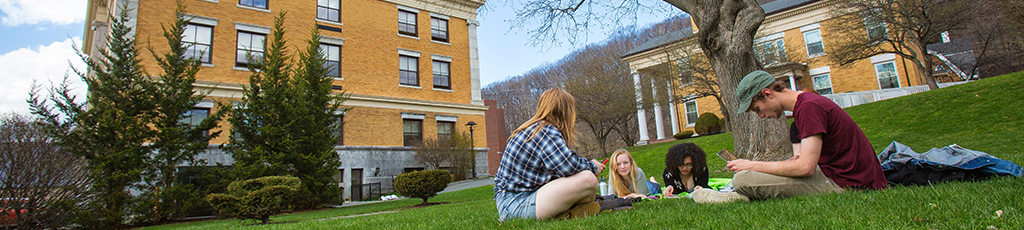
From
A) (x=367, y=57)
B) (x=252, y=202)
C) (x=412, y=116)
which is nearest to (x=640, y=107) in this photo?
(x=412, y=116)

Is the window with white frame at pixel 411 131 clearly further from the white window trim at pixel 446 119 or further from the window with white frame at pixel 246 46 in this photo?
the window with white frame at pixel 246 46

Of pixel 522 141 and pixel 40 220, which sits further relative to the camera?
pixel 40 220

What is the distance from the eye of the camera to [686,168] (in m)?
→ 5.96

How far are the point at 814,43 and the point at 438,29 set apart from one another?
2270cm

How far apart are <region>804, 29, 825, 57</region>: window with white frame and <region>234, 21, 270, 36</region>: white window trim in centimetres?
2998

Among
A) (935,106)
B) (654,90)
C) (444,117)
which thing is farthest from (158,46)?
(935,106)

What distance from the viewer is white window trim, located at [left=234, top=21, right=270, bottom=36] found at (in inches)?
762

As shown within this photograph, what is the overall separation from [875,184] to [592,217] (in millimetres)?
2026

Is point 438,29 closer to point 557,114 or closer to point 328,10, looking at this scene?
point 328,10

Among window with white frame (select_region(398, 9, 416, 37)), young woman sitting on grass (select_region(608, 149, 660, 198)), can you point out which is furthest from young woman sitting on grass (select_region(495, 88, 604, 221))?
window with white frame (select_region(398, 9, 416, 37))

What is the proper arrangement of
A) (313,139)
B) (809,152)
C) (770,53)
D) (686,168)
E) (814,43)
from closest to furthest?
(809,152)
(686,168)
(313,139)
(770,53)
(814,43)

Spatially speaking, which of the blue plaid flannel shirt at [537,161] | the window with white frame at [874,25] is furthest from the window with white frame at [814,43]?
the blue plaid flannel shirt at [537,161]

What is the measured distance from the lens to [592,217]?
322 cm

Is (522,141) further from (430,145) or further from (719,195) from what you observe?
(430,145)
